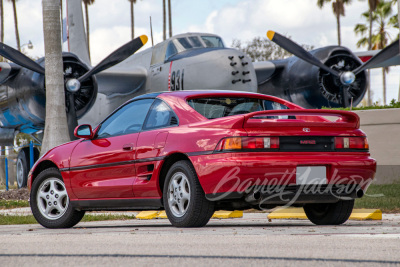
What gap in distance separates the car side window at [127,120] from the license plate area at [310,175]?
2.01 m

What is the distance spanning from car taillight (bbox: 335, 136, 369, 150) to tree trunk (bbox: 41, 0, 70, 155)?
10540mm

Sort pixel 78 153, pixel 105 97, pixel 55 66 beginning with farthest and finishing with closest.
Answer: pixel 105 97 < pixel 55 66 < pixel 78 153

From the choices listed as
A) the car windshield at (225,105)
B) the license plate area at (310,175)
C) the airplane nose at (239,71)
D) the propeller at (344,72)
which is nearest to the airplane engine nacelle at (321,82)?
the propeller at (344,72)

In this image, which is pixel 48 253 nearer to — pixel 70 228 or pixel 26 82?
pixel 70 228

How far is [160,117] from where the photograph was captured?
7.64 meters

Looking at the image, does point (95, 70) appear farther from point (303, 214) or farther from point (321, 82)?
point (303, 214)

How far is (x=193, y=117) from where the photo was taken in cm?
723

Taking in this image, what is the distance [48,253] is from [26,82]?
15.9m

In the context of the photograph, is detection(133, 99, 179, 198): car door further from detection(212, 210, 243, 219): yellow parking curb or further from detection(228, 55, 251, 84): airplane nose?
detection(228, 55, 251, 84): airplane nose

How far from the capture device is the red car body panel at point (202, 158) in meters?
6.65

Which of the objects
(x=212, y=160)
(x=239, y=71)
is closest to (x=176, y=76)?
(x=239, y=71)

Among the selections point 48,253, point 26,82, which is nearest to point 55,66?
point 26,82

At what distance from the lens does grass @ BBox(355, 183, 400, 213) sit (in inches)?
422

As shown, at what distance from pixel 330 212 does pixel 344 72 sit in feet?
48.5
